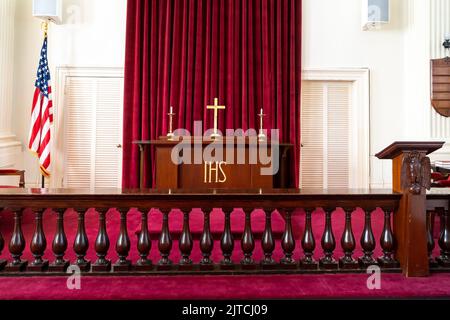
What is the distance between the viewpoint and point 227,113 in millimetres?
6516

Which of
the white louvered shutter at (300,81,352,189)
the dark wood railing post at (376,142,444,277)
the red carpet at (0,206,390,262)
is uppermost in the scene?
the white louvered shutter at (300,81,352,189)

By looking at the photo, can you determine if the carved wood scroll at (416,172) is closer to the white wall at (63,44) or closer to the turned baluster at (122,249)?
the turned baluster at (122,249)

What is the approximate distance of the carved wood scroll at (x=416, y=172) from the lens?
236 centimetres

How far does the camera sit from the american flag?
615 cm

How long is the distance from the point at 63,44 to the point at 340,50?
4.62 m

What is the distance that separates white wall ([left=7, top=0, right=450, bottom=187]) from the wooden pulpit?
225 centimetres

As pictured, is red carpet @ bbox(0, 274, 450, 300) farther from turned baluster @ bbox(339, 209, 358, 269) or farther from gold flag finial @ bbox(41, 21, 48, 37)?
gold flag finial @ bbox(41, 21, 48, 37)

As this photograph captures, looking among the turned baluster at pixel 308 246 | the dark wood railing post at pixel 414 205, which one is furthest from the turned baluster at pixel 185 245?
the dark wood railing post at pixel 414 205

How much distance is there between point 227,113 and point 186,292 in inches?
183

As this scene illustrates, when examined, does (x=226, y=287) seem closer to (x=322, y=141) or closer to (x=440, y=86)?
(x=322, y=141)

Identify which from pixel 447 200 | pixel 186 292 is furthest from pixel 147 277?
pixel 447 200

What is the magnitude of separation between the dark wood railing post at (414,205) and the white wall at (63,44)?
5.41m

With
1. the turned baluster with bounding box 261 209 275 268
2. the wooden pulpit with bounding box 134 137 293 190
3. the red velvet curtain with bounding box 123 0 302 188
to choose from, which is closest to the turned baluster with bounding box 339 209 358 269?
the turned baluster with bounding box 261 209 275 268

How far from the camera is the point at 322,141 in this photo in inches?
269
